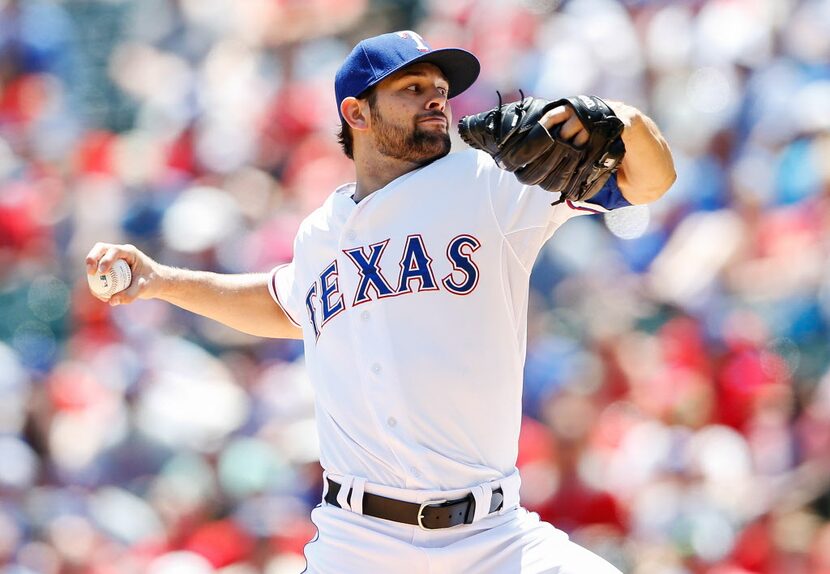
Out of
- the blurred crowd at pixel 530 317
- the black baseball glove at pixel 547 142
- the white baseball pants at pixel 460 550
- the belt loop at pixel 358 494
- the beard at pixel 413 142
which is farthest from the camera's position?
the blurred crowd at pixel 530 317

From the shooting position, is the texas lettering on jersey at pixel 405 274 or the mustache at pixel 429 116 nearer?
the texas lettering on jersey at pixel 405 274

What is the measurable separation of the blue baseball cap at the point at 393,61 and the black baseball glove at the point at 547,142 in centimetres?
58

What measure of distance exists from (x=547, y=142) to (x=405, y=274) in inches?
24.2

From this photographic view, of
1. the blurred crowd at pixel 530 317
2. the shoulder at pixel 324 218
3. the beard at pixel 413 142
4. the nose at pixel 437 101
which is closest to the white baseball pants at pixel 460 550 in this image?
the shoulder at pixel 324 218

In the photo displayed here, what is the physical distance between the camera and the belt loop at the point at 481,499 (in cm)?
292

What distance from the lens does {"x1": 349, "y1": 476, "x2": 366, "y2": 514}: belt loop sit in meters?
2.99

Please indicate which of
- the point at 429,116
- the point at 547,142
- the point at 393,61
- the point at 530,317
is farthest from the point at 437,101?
the point at 530,317

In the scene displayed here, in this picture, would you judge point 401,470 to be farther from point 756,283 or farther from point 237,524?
point 756,283

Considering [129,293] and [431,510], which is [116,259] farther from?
[431,510]

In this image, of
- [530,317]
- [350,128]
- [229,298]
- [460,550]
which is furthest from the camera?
[530,317]

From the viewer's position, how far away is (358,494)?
2.99 metres

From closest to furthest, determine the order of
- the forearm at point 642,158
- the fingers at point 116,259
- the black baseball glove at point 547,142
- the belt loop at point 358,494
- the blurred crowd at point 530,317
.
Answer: the black baseball glove at point 547,142 < the forearm at point 642,158 < the belt loop at point 358,494 < the fingers at point 116,259 < the blurred crowd at point 530,317

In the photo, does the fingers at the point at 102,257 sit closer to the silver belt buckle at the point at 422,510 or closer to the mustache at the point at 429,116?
the mustache at the point at 429,116

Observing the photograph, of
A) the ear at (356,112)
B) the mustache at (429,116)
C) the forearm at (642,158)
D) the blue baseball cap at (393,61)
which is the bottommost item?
the forearm at (642,158)
